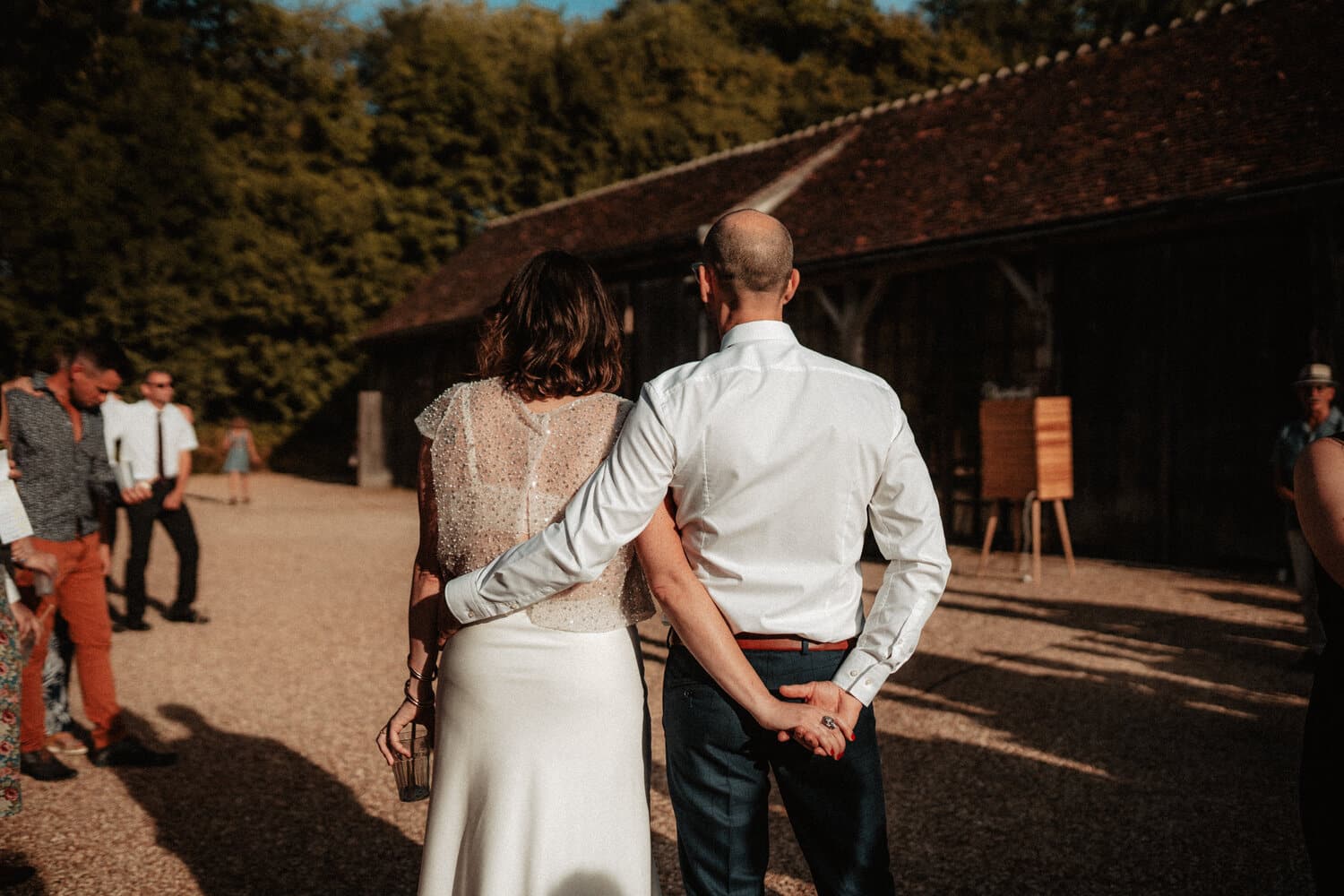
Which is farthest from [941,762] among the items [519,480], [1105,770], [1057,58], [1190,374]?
[1057,58]

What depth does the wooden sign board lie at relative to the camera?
9.35m

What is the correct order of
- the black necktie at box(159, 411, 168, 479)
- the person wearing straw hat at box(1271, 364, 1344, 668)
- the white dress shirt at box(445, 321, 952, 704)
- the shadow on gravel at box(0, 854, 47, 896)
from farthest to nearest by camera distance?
the black necktie at box(159, 411, 168, 479), the person wearing straw hat at box(1271, 364, 1344, 668), the shadow on gravel at box(0, 854, 47, 896), the white dress shirt at box(445, 321, 952, 704)

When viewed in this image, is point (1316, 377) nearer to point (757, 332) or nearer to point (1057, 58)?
point (757, 332)

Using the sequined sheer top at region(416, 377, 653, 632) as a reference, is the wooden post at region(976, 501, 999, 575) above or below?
below

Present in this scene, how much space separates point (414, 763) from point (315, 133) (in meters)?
32.5

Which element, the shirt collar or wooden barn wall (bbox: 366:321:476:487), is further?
wooden barn wall (bbox: 366:321:476:487)

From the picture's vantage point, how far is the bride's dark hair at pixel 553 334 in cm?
210

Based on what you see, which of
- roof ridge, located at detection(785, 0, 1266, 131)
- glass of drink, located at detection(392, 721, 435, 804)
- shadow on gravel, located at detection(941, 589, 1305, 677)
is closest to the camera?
glass of drink, located at detection(392, 721, 435, 804)

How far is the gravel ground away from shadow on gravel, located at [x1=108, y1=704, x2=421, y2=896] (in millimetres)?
11

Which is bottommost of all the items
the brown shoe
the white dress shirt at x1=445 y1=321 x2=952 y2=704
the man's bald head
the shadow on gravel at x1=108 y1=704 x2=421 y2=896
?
the shadow on gravel at x1=108 y1=704 x2=421 y2=896

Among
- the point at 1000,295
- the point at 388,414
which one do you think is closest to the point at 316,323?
the point at 388,414

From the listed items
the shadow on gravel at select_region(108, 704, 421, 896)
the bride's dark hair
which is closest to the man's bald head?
the bride's dark hair

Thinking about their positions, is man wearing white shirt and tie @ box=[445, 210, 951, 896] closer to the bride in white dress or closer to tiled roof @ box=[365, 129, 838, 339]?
the bride in white dress

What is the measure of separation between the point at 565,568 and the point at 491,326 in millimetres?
588
